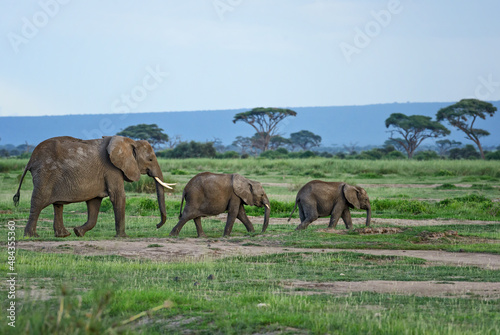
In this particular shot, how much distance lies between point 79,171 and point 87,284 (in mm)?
5232

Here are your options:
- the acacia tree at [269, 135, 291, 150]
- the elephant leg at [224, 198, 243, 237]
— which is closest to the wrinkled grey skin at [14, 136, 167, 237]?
the elephant leg at [224, 198, 243, 237]

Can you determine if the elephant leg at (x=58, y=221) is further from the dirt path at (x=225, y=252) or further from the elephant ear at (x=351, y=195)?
the elephant ear at (x=351, y=195)

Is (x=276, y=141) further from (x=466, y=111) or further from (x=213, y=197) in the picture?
(x=213, y=197)

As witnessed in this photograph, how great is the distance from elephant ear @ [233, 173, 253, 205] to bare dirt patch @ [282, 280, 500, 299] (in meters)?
5.52

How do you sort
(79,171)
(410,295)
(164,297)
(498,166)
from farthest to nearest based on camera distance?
(498,166)
(79,171)
(410,295)
(164,297)

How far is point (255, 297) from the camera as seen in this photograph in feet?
24.6

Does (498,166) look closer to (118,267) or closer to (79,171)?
(79,171)

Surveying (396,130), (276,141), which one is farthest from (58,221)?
(276,141)

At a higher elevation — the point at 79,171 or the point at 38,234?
the point at 79,171

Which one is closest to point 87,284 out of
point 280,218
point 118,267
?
point 118,267

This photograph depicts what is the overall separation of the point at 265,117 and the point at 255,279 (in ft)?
212

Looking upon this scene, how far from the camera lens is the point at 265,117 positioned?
7319 cm

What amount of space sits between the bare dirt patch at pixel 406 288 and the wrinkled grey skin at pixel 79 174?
5790 millimetres

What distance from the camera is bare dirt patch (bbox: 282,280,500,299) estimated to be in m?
8.07
